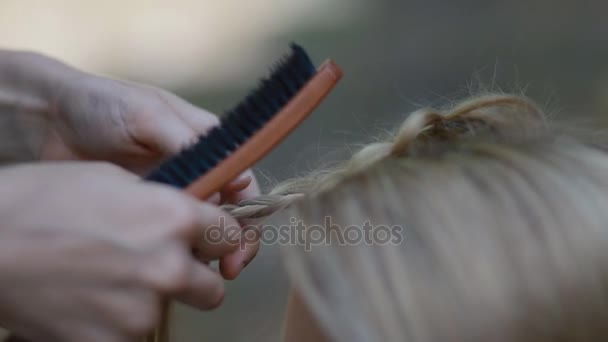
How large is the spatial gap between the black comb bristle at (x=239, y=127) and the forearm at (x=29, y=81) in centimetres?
32

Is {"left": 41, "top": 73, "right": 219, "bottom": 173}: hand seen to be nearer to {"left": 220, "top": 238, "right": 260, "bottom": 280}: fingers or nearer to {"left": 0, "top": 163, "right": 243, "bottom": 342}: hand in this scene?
{"left": 220, "top": 238, "right": 260, "bottom": 280}: fingers

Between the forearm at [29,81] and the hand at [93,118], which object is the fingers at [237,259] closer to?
the hand at [93,118]

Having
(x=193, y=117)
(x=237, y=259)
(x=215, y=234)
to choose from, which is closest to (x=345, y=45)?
(x=193, y=117)

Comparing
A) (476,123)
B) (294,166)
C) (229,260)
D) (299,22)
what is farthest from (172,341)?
(299,22)

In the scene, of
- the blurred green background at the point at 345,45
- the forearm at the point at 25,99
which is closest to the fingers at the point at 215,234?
the forearm at the point at 25,99

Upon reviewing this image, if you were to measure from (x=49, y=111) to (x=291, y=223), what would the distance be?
39cm

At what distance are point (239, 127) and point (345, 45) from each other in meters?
1.48

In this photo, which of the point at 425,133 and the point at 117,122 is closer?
the point at 425,133

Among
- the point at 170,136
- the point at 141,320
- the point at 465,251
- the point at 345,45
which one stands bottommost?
the point at 141,320

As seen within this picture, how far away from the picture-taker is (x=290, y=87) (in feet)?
2.39

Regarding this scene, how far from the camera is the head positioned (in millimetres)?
679

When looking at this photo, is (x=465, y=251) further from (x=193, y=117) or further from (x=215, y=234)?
(x=193, y=117)

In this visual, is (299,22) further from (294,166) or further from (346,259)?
(346,259)

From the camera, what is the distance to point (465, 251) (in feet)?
2.25
